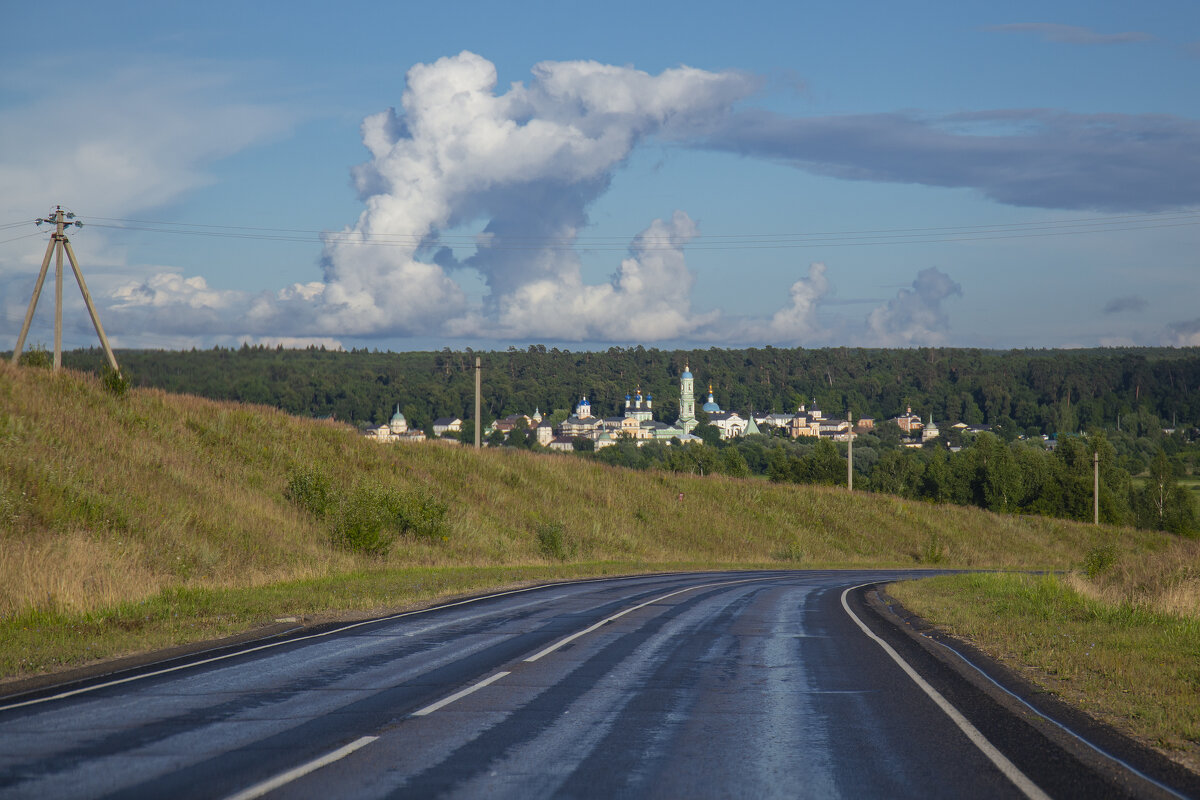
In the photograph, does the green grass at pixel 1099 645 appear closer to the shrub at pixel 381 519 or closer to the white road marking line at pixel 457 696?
the white road marking line at pixel 457 696

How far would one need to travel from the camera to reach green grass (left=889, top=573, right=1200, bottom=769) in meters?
8.78

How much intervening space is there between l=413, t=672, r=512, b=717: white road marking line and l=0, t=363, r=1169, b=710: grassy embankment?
5.02m

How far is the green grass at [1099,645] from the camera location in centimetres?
878

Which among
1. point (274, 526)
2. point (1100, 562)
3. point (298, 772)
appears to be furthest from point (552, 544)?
point (298, 772)

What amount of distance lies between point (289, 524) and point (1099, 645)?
22.9m

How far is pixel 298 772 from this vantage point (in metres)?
6.76

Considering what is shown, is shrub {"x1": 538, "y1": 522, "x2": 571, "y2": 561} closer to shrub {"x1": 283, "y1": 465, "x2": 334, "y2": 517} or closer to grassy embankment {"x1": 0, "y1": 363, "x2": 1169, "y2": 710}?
grassy embankment {"x1": 0, "y1": 363, "x2": 1169, "y2": 710}

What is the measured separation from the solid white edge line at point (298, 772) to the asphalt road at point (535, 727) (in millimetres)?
26

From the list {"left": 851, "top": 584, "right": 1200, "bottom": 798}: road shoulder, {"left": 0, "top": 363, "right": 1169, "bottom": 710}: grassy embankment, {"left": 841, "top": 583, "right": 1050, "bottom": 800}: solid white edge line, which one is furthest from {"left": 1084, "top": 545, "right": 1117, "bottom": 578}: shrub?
{"left": 841, "top": 583, "right": 1050, "bottom": 800}: solid white edge line

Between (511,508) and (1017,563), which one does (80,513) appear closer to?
(511,508)

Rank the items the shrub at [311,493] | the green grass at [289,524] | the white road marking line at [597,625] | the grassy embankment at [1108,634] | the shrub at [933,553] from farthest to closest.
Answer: the shrub at [933,553] < the shrub at [311,493] < the green grass at [289,524] < the white road marking line at [597,625] < the grassy embankment at [1108,634]

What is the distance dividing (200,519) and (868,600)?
17629mm

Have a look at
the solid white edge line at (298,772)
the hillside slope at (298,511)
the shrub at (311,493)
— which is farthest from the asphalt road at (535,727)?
the shrub at (311,493)

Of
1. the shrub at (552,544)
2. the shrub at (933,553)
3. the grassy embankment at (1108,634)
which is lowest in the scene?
the shrub at (933,553)
